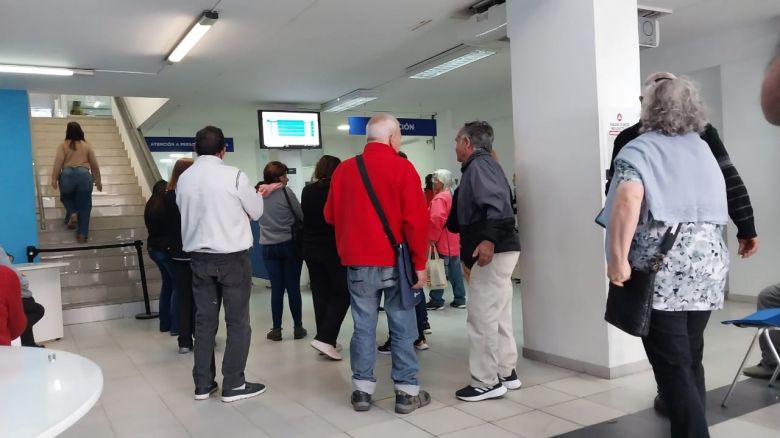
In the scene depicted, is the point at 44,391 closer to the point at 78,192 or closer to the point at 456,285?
the point at 456,285

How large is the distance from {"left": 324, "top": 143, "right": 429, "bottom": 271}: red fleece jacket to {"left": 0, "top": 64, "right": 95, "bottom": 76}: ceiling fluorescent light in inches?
188

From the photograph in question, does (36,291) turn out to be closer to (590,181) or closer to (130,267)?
(130,267)

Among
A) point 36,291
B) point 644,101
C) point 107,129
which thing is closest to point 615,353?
point 644,101

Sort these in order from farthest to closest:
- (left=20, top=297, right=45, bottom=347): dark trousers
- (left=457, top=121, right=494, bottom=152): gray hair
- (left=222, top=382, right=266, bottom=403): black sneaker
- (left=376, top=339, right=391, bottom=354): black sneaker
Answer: (left=376, top=339, right=391, bottom=354): black sneaker, (left=20, top=297, right=45, bottom=347): dark trousers, (left=222, top=382, right=266, bottom=403): black sneaker, (left=457, top=121, right=494, bottom=152): gray hair

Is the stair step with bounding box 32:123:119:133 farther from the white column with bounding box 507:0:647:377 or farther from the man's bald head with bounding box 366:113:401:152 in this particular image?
the white column with bounding box 507:0:647:377

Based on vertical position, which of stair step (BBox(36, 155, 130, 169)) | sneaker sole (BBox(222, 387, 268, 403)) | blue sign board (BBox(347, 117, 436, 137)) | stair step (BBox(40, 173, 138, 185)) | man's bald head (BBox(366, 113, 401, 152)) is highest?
blue sign board (BBox(347, 117, 436, 137))

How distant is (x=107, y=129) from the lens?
35.5 ft

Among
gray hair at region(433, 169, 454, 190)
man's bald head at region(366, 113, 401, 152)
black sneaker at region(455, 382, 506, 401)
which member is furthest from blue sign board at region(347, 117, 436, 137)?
black sneaker at region(455, 382, 506, 401)

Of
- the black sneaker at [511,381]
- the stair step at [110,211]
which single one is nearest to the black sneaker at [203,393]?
the black sneaker at [511,381]

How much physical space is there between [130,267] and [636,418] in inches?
261

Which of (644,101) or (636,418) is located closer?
(644,101)

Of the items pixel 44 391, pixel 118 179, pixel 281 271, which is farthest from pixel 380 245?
pixel 118 179

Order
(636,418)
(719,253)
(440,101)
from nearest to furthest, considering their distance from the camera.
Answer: (719,253)
(636,418)
(440,101)

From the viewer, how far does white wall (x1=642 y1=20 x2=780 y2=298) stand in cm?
577
